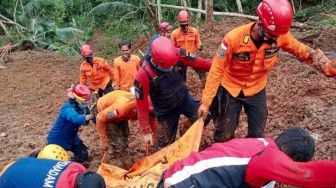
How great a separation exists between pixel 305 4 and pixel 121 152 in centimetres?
1355

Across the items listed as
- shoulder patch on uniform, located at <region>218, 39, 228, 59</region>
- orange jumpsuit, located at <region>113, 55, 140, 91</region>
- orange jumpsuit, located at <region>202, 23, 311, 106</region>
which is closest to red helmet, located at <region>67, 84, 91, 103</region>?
orange jumpsuit, located at <region>202, 23, 311, 106</region>

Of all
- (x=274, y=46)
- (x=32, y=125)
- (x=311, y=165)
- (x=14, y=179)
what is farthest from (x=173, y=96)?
(x=32, y=125)

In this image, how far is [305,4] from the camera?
56.5 ft

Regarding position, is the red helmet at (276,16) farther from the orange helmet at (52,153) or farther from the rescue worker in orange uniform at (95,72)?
the rescue worker in orange uniform at (95,72)

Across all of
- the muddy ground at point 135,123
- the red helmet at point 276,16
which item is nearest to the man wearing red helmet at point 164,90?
the muddy ground at point 135,123

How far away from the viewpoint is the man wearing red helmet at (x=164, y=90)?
464 cm

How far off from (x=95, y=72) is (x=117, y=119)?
3.16 meters

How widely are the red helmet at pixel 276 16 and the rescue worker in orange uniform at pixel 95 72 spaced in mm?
4759

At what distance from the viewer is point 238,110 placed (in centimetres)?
472

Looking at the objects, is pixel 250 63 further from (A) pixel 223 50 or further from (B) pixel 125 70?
(B) pixel 125 70

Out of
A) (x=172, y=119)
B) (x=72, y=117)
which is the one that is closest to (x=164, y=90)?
(x=172, y=119)

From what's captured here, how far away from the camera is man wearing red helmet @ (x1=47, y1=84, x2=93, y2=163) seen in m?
5.39

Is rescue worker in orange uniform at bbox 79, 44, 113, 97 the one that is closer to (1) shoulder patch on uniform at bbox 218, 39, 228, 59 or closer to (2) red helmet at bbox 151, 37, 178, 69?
(2) red helmet at bbox 151, 37, 178, 69

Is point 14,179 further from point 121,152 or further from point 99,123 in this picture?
point 121,152
